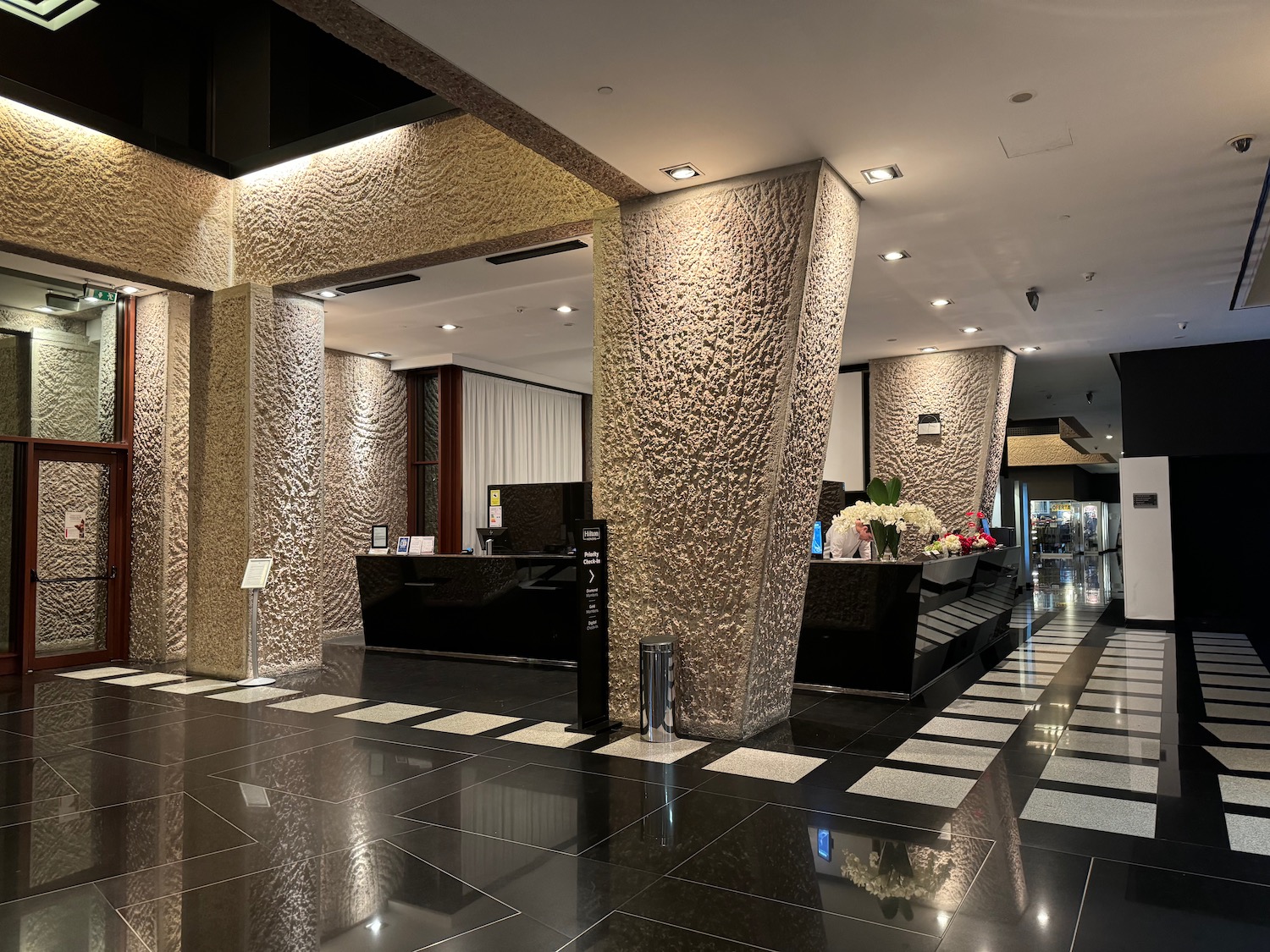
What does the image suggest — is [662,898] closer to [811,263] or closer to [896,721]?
[896,721]

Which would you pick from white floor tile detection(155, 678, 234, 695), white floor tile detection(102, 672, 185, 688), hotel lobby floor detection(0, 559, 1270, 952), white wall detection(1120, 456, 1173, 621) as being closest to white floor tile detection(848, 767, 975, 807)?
hotel lobby floor detection(0, 559, 1270, 952)

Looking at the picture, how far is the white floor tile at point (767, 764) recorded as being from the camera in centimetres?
409

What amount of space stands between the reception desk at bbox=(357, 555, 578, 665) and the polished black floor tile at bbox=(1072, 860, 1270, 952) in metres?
5.03

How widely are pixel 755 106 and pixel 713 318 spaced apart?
1.18 metres

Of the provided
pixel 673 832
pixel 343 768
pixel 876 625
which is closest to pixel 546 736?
pixel 343 768

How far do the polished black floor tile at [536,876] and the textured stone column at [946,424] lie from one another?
8363 mm

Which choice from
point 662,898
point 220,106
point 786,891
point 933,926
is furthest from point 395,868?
point 220,106

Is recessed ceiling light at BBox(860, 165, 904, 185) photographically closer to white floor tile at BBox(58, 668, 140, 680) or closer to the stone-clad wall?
white floor tile at BBox(58, 668, 140, 680)

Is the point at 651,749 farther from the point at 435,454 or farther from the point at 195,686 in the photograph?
the point at 435,454

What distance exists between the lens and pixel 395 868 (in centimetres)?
298

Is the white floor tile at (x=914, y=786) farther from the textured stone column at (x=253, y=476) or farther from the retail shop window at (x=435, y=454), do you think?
the retail shop window at (x=435, y=454)

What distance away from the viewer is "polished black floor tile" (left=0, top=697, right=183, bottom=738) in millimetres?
5285

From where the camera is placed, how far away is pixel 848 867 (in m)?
2.95

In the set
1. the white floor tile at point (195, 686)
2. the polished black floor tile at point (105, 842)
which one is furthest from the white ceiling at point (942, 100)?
the white floor tile at point (195, 686)
